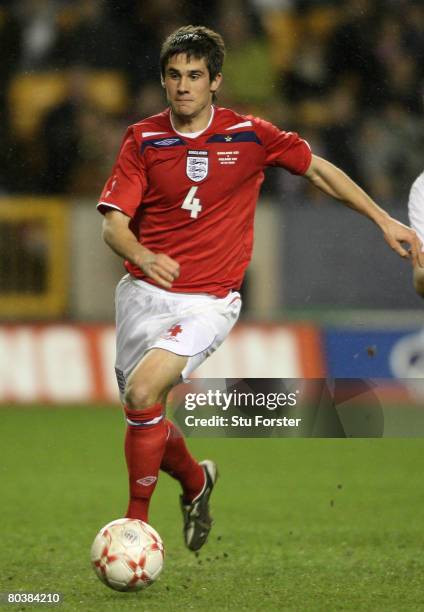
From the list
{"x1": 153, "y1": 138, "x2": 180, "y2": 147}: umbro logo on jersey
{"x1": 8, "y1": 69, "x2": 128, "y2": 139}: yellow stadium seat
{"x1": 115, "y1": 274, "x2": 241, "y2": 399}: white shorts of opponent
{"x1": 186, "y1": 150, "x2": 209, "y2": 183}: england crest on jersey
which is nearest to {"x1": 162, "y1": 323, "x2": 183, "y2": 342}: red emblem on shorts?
{"x1": 115, "y1": 274, "x2": 241, "y2": 399}: white shorts of opponent

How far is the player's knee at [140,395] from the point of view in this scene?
15.7ft

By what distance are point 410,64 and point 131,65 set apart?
6.43 ft

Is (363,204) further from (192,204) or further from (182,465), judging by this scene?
(182,465)

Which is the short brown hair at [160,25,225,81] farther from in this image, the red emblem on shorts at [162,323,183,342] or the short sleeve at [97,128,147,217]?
the red emblem on shorts at [162,323,183,342]

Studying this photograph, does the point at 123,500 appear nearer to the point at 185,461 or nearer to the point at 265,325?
the point at 185,461

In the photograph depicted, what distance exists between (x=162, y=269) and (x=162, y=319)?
2.09 ft

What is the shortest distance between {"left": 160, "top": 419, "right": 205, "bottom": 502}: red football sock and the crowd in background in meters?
3.89

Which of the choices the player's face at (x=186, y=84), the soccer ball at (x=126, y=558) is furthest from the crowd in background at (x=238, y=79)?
the soccer ball at (x=126, y=558)

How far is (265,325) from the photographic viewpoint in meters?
9.82

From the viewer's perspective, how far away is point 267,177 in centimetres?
966

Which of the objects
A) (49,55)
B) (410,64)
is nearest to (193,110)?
(410,64)

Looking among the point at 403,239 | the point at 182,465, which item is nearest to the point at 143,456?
the point at 182,465

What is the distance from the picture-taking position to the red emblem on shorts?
4945 millimetres

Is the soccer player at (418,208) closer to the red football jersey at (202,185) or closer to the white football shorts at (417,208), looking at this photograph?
the white football shorts at (417,208)
